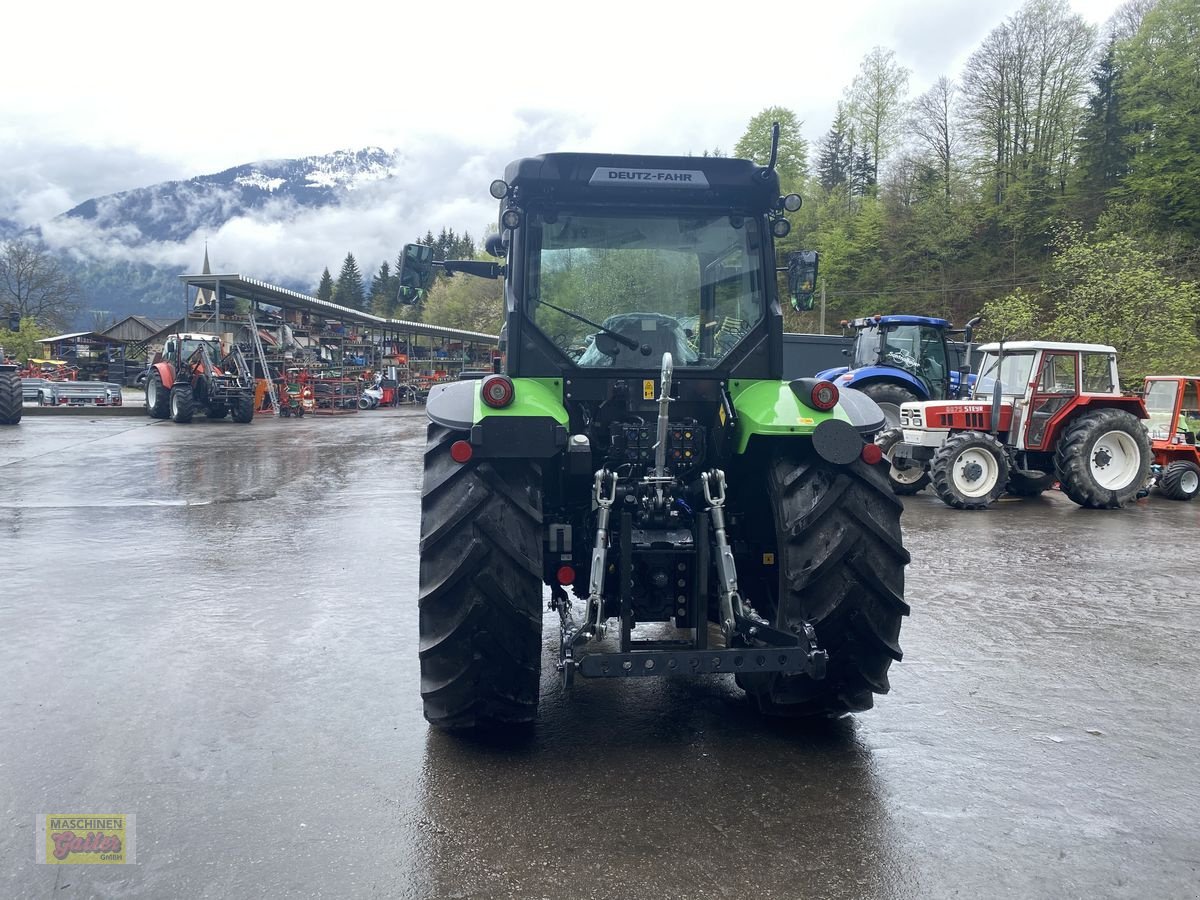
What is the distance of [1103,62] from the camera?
143ft

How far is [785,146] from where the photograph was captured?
57625 millimetres

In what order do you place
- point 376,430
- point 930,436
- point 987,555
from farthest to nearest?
point 376,430 → point 930,436 → point 987,555

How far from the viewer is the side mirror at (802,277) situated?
506 cm

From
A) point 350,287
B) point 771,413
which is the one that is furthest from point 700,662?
point 350,287

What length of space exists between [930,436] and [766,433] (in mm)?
8715

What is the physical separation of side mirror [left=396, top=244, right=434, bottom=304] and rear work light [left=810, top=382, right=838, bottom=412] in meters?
2.08

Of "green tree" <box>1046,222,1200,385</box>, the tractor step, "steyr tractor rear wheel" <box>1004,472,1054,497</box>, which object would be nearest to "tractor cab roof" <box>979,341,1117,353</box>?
"steyr tractor rear wheel" <box>1004,472,1054,497</box>

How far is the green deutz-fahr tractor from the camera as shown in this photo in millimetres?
3617

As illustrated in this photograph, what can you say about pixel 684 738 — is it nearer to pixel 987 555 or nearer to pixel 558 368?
pixel 558 368

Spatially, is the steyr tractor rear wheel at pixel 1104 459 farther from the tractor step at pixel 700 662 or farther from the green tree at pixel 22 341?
A: the green tree at pixel 22 341

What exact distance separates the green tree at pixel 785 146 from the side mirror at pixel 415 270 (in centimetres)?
5447

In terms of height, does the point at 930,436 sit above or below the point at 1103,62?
below

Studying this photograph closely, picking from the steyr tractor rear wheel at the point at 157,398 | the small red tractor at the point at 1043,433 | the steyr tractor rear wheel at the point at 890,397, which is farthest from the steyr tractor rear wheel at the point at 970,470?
the steyr tractor rear wheel at the point at 157,398

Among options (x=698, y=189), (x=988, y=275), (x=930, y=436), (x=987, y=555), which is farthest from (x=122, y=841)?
(x=988, y=275)
